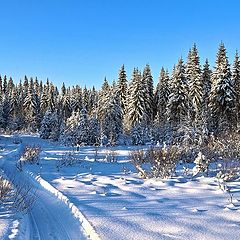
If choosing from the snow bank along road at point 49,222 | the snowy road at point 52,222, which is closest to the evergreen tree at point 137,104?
the snow bank along road at point 49,222

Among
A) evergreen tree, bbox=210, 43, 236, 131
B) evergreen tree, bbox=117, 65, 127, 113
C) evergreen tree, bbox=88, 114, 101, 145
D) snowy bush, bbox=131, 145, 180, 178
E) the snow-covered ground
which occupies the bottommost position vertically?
the snow-covered ground

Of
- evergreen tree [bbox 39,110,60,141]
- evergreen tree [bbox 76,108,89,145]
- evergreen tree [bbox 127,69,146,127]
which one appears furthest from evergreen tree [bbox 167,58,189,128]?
evergreen tree [bbox 39,110,60,141]

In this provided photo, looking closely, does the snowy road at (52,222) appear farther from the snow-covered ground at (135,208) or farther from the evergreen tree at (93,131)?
the evergreen tree at (93,131)

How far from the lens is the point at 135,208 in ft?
23.9

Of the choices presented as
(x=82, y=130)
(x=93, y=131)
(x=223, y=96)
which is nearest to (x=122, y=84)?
(x=223, y=96)

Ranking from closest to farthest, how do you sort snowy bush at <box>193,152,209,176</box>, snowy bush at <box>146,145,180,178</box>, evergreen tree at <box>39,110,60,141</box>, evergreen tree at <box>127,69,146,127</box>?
snowy bush at <box>193,152,209,176</box> → snowy bush at <box>146,145,180,178</box> → evergreen tree at <box>127,69,146,127</box> → evergreen tree at <box>39,110,60,141</box>

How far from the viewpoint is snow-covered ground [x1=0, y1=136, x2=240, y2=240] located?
5.74 metres

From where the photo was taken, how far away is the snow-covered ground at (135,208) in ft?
18.8

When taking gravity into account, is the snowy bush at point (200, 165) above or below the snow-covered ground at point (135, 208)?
above

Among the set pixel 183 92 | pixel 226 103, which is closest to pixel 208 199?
pixel 226 103

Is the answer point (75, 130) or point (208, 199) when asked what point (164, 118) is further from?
point (208, 199)

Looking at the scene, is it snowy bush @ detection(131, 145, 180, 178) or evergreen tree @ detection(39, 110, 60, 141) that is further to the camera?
evergreen tree @ detection(39, 110, 60, 141)

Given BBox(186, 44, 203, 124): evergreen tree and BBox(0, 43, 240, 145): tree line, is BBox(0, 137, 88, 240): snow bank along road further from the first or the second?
BBox(186, 44, 203, 124): evergreen tree

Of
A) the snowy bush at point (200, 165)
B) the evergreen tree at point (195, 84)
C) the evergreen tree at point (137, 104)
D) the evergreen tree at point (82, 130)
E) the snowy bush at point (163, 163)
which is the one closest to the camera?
the snowy bush at point (200, 165)
